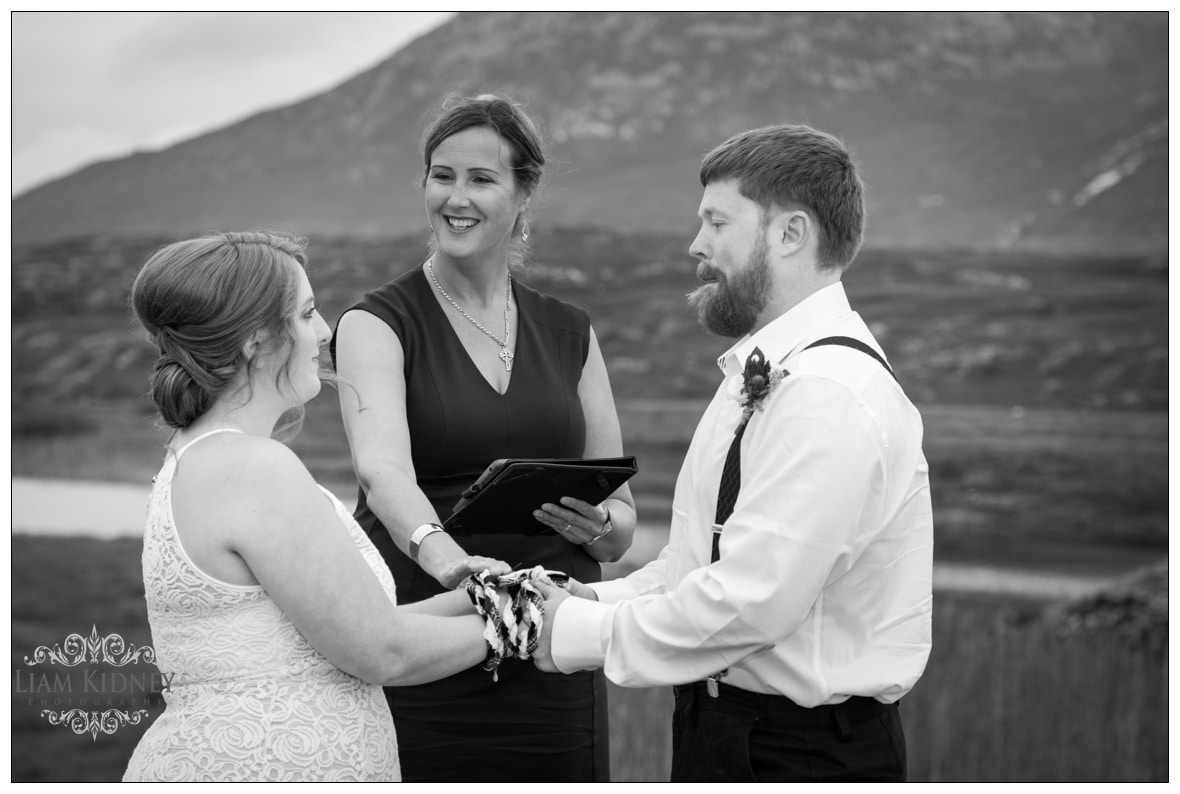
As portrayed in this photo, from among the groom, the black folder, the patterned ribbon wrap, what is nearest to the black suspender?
the groom

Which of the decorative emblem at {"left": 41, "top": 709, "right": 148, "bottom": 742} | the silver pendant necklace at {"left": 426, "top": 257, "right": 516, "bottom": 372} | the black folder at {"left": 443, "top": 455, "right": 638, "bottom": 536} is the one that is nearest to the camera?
the black folder at {"left": 443, "top": 455, "right": 638, "bottom": 536}

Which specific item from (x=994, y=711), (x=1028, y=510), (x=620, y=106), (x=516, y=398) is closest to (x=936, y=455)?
(x=1028, y=510)

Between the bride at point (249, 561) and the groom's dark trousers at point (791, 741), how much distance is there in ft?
1.91

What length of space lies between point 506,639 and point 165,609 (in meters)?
0.67

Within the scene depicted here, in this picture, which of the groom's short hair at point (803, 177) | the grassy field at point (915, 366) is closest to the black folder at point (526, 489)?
the groom's short hair at point (803, 177)

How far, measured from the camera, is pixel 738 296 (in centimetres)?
236

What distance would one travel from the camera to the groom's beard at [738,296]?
234cm

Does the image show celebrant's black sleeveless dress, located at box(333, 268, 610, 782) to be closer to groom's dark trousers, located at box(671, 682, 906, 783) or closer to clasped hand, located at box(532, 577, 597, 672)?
clasped hand, located at box(532, 577, 597, 672)

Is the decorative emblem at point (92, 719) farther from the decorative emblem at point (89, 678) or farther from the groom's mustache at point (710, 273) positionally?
the groom's mustache at point (710, 273)

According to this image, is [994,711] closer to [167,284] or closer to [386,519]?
[386,519]

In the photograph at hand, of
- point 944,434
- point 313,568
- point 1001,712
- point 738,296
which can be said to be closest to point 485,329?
point 738,296

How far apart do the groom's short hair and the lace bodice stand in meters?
1.05

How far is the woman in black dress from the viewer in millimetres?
2938

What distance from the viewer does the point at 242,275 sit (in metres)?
2.12
